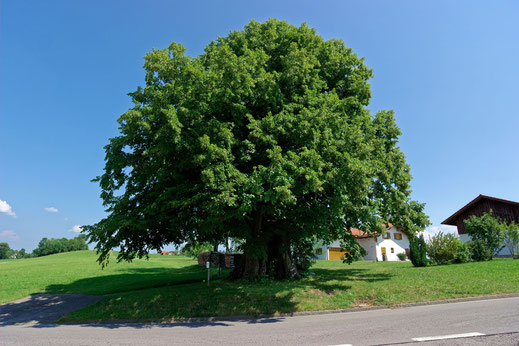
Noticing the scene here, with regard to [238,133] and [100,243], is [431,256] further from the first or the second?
[100,243]

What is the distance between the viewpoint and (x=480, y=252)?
24469 millimetres

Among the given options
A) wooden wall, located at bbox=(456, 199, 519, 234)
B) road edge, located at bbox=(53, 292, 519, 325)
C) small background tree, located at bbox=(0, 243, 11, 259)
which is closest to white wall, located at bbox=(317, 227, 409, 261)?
wooden wall, located at bbox=(456, 199, 519, 234)

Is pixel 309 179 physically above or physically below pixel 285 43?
below

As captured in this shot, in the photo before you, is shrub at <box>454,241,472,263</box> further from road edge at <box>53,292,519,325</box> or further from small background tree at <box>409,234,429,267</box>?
road edge at <box>53,292,519,325</box>

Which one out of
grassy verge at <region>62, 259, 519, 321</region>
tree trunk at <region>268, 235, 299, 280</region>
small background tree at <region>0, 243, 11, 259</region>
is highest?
tree trunk at <region>268, 235, 299, 280</region>

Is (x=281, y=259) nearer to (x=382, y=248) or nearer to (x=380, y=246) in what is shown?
(x=380, y=246)

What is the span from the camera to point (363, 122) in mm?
15164

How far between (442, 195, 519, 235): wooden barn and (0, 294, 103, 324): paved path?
39472mm

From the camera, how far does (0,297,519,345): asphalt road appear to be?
7297 mm

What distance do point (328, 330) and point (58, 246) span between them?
515 ft

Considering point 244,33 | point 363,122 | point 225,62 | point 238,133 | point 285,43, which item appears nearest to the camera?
point 225,62

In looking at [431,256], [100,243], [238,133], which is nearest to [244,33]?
[238,133]

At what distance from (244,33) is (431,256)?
23.9 metres

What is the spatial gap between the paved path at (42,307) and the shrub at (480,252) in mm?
29052
